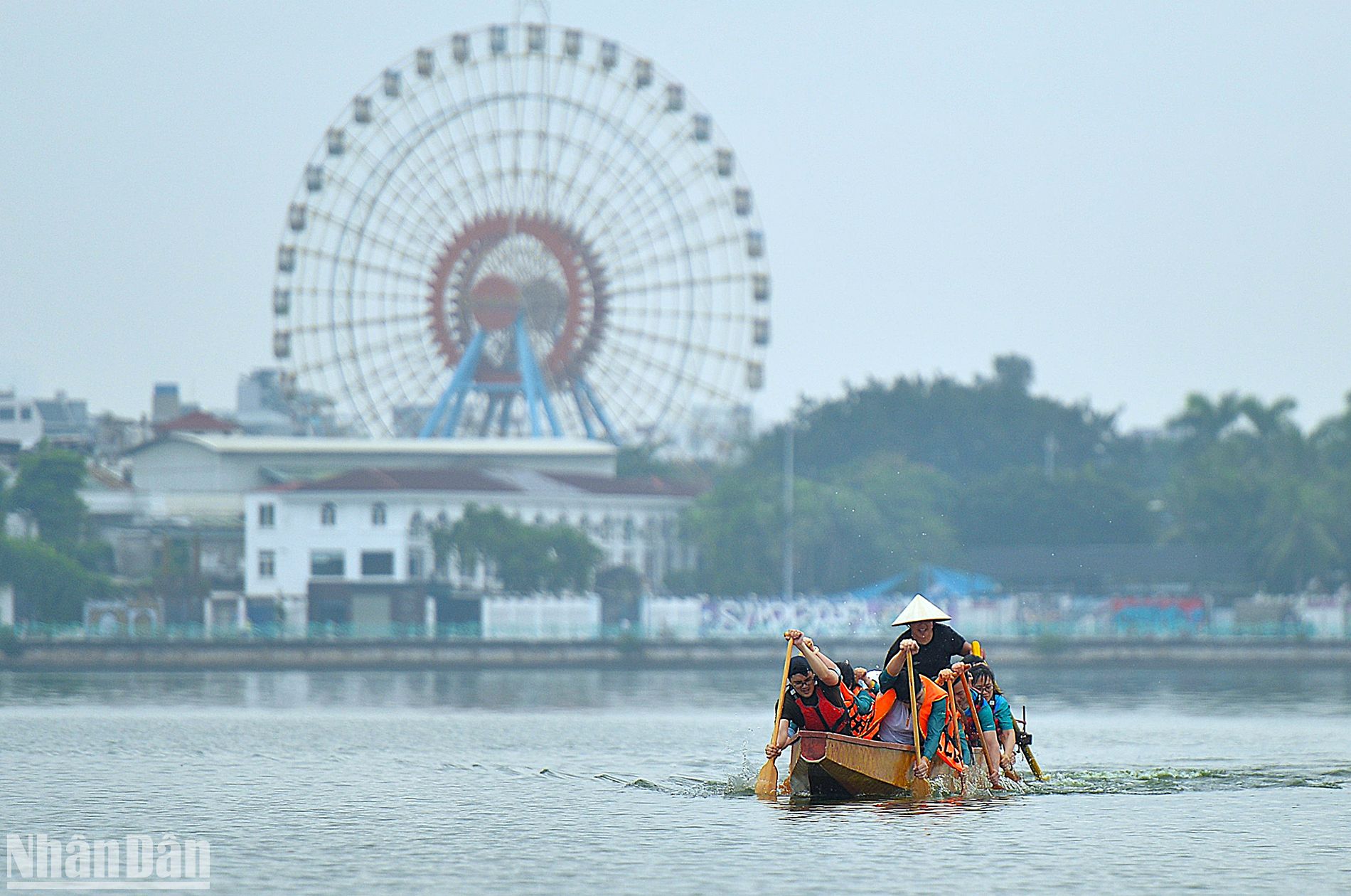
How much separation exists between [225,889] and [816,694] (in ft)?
27.5

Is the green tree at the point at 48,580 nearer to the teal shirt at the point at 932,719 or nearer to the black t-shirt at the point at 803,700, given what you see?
the teal shirt at the point at 932,719

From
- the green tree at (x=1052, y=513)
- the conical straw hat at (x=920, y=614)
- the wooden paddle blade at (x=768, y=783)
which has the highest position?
the green tree at (x=1052, y=513)

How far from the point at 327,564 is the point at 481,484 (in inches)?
A: 349

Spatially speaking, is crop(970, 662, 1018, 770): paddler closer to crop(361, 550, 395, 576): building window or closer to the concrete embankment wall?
the concrete embankment wall

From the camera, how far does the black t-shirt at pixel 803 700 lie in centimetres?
3088

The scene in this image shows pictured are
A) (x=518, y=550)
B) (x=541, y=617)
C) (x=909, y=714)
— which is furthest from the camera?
(x=541, y=617)

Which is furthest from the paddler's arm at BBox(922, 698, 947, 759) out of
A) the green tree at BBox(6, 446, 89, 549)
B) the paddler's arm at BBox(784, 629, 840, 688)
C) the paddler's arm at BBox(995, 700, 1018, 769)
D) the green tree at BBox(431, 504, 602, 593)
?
the green tree at BBox(6, 446, 89, 549)

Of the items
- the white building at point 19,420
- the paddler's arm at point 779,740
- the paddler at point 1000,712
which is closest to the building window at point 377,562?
the white building at point 19,420

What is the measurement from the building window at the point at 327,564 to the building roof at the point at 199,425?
24.7 metres

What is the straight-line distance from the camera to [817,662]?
3008 cm

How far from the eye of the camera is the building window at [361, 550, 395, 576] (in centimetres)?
10325

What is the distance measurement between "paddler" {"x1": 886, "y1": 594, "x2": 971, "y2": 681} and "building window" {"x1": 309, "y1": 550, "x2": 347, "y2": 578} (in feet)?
242

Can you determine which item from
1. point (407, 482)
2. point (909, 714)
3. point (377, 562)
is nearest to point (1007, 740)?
point (909, 714)

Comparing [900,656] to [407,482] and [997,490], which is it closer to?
[407,482]
